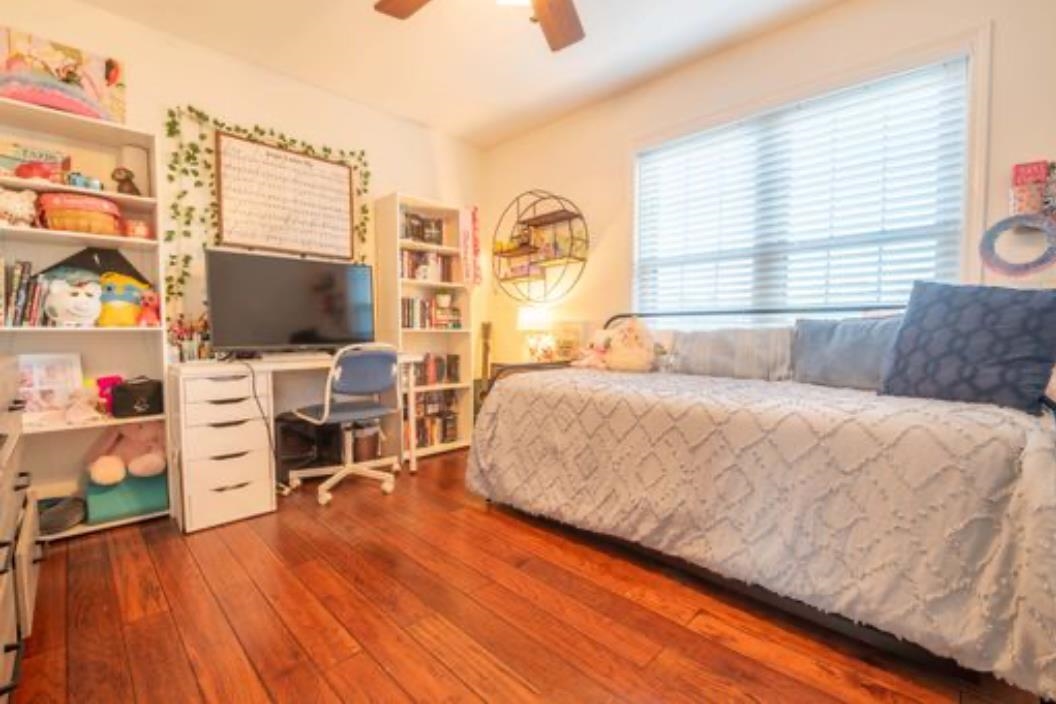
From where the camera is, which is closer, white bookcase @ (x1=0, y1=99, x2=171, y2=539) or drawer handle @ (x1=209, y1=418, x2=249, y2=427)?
white bookcase @ (x1=0, y1=99, x2=171, y2=539)

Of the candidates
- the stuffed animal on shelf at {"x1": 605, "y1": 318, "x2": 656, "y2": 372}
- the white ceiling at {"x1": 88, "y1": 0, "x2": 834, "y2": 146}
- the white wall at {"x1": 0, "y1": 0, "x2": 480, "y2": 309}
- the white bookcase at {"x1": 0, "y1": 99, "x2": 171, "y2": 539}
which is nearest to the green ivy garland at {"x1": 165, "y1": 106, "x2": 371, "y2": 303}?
the white wall at {"x1": 0, "y1": 0, "x2": 480, "y2": 309}

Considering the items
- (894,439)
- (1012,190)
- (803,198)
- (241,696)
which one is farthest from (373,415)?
(1012,190)

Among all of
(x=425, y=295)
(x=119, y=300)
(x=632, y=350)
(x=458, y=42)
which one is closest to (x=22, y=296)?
(x=119, y=300)

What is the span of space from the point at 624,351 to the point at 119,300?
2423mm

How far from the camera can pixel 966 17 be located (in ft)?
6.28

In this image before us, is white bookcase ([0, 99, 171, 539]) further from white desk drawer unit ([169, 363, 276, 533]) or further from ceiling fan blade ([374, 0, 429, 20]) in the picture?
ceiling fan blade ([374, 0, 429, 20])

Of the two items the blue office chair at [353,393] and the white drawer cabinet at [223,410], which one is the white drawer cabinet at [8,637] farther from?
the blue office chair at [353,393]

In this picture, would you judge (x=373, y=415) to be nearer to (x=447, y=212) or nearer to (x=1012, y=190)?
(x=447, y=212)

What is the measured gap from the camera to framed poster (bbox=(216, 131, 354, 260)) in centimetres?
261

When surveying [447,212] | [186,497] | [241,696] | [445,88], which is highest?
[445,88]

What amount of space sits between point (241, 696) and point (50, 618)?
813 mm

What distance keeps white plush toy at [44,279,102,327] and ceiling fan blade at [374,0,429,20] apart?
171cm

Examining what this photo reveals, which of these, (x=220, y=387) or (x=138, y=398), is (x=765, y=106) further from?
(x=138, y=398)

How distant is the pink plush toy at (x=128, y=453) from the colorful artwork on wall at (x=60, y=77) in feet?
4.75
